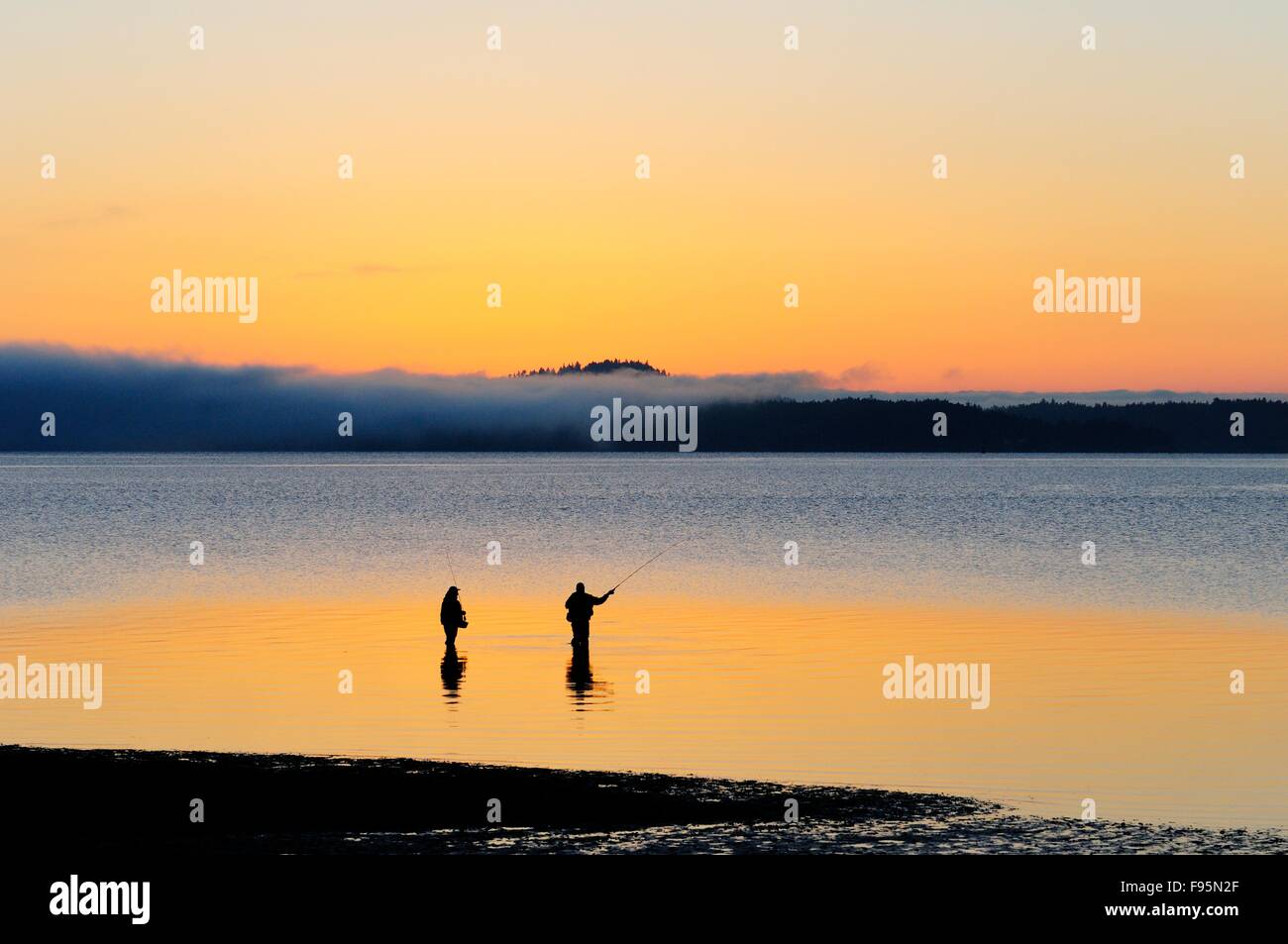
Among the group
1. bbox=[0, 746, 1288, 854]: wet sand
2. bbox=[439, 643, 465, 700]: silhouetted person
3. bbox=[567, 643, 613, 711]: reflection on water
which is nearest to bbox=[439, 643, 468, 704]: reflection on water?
bbox=[439, 643, 465, 700]: silhouetted person

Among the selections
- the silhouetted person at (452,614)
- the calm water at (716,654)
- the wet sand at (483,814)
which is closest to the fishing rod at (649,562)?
the calm water at (716,654)

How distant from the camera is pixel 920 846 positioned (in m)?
12.6

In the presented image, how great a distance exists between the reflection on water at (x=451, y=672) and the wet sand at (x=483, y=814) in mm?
6205

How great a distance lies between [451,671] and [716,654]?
536 centimetres

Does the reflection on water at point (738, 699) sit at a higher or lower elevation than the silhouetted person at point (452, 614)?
lower

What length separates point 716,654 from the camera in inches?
1110

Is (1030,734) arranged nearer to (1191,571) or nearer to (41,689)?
(41,689)

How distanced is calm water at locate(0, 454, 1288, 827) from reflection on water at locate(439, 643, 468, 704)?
0.36 feet

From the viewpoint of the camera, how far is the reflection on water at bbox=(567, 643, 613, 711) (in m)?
22.0

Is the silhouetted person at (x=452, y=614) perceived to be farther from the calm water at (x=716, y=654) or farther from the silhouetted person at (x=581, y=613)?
the silhouetted person at (x=581, y=613)

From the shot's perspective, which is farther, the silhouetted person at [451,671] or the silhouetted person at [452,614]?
the silhouetted person at [452,614]

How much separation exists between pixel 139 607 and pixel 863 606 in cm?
1859

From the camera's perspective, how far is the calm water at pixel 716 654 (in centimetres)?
1819
